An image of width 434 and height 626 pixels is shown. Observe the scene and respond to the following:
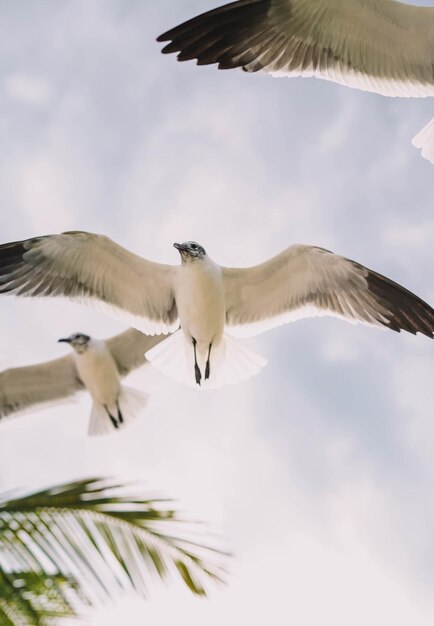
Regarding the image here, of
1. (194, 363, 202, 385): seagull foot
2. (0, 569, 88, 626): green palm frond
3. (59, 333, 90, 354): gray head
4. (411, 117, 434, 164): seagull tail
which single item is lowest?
(0, 569, 88, 626): green palm frond

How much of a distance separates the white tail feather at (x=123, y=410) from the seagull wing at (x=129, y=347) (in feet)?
0.81

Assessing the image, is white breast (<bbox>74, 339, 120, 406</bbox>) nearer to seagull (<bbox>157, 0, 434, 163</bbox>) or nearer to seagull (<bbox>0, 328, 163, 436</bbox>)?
seagull (<bbox>0, 328, 163, 436</bbox>)

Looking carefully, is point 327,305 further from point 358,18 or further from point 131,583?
Answer: point 131,583

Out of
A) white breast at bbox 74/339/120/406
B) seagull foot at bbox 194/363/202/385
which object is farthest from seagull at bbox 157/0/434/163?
white breast at bbox 74/339/120/406

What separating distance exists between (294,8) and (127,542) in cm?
550

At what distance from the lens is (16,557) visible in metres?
2.39

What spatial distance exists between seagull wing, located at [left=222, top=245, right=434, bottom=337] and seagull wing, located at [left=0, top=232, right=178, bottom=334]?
585 mm

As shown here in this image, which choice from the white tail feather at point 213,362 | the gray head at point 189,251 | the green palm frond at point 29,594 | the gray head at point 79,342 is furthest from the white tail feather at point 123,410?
the green palm frond at point 29,594

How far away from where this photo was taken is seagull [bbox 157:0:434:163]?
262 inches

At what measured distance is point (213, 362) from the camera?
25.4 ft

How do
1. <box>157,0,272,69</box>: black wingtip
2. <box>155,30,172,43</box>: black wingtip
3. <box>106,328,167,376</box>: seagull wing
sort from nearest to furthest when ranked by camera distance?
1. <box>155,30,172,43</box>: black wingtip
2. <box>157,0,272,69</box>: black wingtip
3. <box>106,328,167,376</box>: seagull wing

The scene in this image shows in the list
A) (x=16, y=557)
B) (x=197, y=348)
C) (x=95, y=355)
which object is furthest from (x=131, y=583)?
(x=95, y=355)

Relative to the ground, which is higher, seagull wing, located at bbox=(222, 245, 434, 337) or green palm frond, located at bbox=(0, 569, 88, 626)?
seagull wing, located at bbox=(222, 245, 434, 337)

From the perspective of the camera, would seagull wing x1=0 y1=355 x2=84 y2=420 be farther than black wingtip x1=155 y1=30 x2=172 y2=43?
Yes
